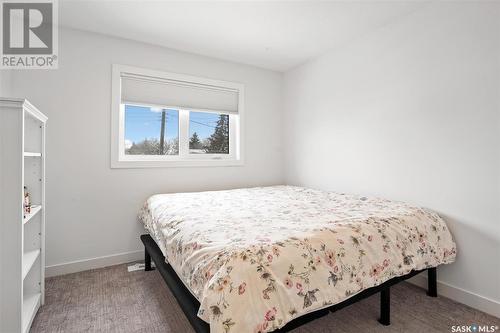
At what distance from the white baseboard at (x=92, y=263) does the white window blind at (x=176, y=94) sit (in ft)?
5.34

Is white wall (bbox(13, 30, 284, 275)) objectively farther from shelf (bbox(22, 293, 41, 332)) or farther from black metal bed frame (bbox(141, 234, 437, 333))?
black metal bed frame (bbox(141, 234, 437, 333))

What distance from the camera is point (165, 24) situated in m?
2.46

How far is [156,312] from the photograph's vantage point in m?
1.84

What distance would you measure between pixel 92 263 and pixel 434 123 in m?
3.35

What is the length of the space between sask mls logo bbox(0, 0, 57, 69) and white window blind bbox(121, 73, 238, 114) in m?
0.66

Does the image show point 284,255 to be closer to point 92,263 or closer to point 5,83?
point 92,263

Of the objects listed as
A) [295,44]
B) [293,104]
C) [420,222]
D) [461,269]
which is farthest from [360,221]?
[293,104]

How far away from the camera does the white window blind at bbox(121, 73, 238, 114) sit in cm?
281

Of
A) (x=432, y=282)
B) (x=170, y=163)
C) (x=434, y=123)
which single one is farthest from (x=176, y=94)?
(x=432, y=282)

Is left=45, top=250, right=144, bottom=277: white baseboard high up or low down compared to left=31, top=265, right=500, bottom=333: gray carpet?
up

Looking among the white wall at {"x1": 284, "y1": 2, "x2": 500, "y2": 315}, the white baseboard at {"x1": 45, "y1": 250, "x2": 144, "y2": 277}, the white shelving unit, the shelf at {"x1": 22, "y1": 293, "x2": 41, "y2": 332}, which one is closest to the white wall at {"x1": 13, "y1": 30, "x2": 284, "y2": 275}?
the white baseboard at {"x1": 45, "y1": 250, "x2": 144, "y2": 277}

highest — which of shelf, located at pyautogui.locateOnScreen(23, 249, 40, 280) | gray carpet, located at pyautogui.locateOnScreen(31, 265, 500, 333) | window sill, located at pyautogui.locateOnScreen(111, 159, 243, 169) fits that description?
window sill, located at pyautogui.locateOnScreen(111, 159, 243, 169)

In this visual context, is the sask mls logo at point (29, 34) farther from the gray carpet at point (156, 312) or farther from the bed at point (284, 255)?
the gray carpet at point (156, 312)

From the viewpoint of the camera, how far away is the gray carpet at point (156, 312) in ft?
5.50
